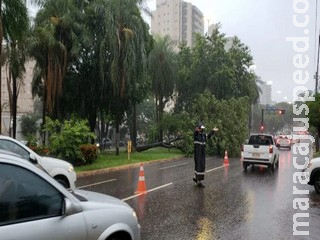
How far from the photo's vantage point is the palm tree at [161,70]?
134 ft

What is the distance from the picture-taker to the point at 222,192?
1245 cm

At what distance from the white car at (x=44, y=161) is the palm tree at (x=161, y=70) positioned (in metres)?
30.3

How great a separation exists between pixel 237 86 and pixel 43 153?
30.2 m

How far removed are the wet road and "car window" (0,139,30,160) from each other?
111 inches

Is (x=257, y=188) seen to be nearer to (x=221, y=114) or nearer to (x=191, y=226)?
(x=191, y=226)

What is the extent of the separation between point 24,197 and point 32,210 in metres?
0.13

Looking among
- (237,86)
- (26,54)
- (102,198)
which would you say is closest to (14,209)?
(102,198)

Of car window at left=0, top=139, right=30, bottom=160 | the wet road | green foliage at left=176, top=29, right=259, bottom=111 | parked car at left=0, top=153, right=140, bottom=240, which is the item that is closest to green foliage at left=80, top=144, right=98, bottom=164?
the wet road

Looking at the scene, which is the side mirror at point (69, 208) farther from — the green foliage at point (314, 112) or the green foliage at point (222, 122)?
the green foliage at point (314, 112)

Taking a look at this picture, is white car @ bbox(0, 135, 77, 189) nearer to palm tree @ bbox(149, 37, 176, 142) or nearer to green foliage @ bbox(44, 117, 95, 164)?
green foliage @ bbox(44, 117, 95, 164)

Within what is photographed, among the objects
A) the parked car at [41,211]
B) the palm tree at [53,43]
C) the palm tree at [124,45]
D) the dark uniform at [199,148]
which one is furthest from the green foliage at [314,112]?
the parked car at [41,211]

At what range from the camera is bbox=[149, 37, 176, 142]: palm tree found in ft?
134

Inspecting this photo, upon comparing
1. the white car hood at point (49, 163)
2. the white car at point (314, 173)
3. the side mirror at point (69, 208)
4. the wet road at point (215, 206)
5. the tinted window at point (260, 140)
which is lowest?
the wet road at point (215, 206)

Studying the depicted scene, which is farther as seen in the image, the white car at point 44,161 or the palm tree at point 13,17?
the palm tree at point 13,17
